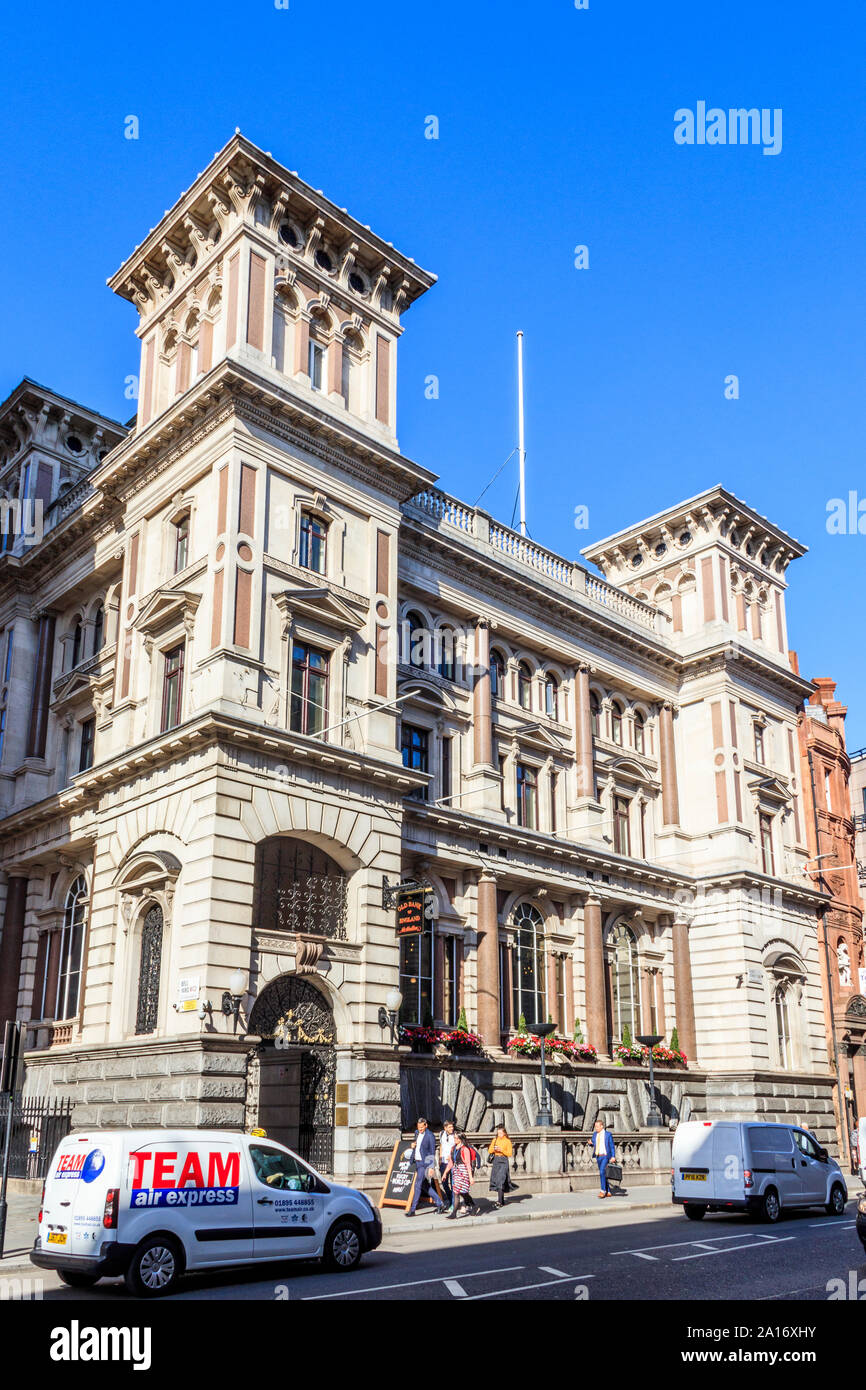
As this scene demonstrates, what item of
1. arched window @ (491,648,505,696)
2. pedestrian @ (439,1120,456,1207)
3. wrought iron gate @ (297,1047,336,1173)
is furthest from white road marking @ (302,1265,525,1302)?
arched window @ (491,648,505,696)

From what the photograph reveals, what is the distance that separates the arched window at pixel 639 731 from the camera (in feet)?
147

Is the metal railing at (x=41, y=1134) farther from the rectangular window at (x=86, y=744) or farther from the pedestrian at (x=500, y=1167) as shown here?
the rectangular window at (x=86, y=744)

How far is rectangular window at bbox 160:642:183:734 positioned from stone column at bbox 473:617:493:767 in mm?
10124

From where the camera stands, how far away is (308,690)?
29562 millimetres

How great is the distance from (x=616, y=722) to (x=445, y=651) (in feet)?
32.1

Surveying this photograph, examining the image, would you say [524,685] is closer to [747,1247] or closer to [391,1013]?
[391,1013]

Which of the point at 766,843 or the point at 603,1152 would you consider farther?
the point at 766,843

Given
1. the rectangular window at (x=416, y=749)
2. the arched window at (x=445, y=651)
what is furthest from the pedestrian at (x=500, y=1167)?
the arched window at (x=445, y=651)

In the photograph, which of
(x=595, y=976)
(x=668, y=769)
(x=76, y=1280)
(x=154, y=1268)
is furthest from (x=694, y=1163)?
(x=668, y=769)

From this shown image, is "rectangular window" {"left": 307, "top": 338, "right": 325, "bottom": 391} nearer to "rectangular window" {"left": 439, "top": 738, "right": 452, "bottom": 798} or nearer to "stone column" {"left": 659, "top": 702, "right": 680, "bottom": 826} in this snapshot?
"rectangular window" {"left": 439, "top": 738, "right": 452, "bottom": 798}

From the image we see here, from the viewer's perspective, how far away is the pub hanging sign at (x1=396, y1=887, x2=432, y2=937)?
28.8 metres

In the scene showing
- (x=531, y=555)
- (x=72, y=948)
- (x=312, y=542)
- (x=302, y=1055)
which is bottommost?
(x=302, y=1055)
